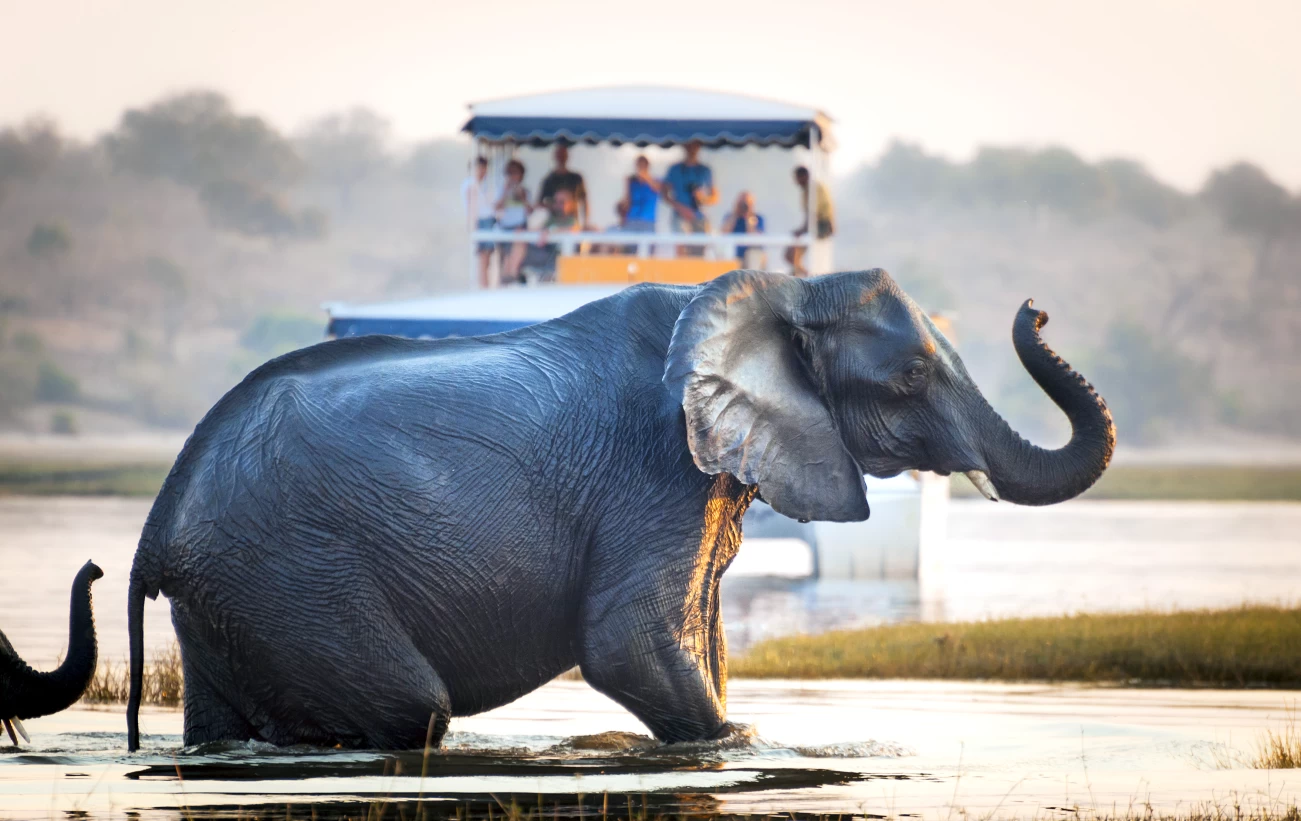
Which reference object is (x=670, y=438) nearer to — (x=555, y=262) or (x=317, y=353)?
(x=317, y=353)

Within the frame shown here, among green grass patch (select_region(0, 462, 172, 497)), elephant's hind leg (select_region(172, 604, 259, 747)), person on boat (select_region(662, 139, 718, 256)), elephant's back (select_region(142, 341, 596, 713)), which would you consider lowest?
green grass patch (select_region(0, 462, 172, 497))

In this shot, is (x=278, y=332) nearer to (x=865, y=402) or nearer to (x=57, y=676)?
(x=57, y=676)

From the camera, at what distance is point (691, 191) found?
99.1 feet

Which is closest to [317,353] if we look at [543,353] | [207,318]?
[543,353]

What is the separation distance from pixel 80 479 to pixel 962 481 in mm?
44489

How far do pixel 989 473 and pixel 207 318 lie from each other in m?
140

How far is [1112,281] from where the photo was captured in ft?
537

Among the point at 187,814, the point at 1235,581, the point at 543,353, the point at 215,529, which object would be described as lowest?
the point at 1235,581

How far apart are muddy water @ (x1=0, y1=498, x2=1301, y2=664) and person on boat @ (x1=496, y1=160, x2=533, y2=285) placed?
5.34 m

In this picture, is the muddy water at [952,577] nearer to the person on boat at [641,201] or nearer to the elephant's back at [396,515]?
the person on boat at [641,201]

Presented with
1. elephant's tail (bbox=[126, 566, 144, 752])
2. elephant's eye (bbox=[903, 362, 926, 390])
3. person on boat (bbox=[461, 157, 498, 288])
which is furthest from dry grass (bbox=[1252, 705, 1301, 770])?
person on boat (bbox=[461, 157, 498, 288])

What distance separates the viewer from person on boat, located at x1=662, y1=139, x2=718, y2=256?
98.5ft

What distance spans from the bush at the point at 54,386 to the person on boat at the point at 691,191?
112m

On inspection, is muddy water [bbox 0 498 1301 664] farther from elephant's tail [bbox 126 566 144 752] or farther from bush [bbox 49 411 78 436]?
bush [bbox 49 411 78 436]
